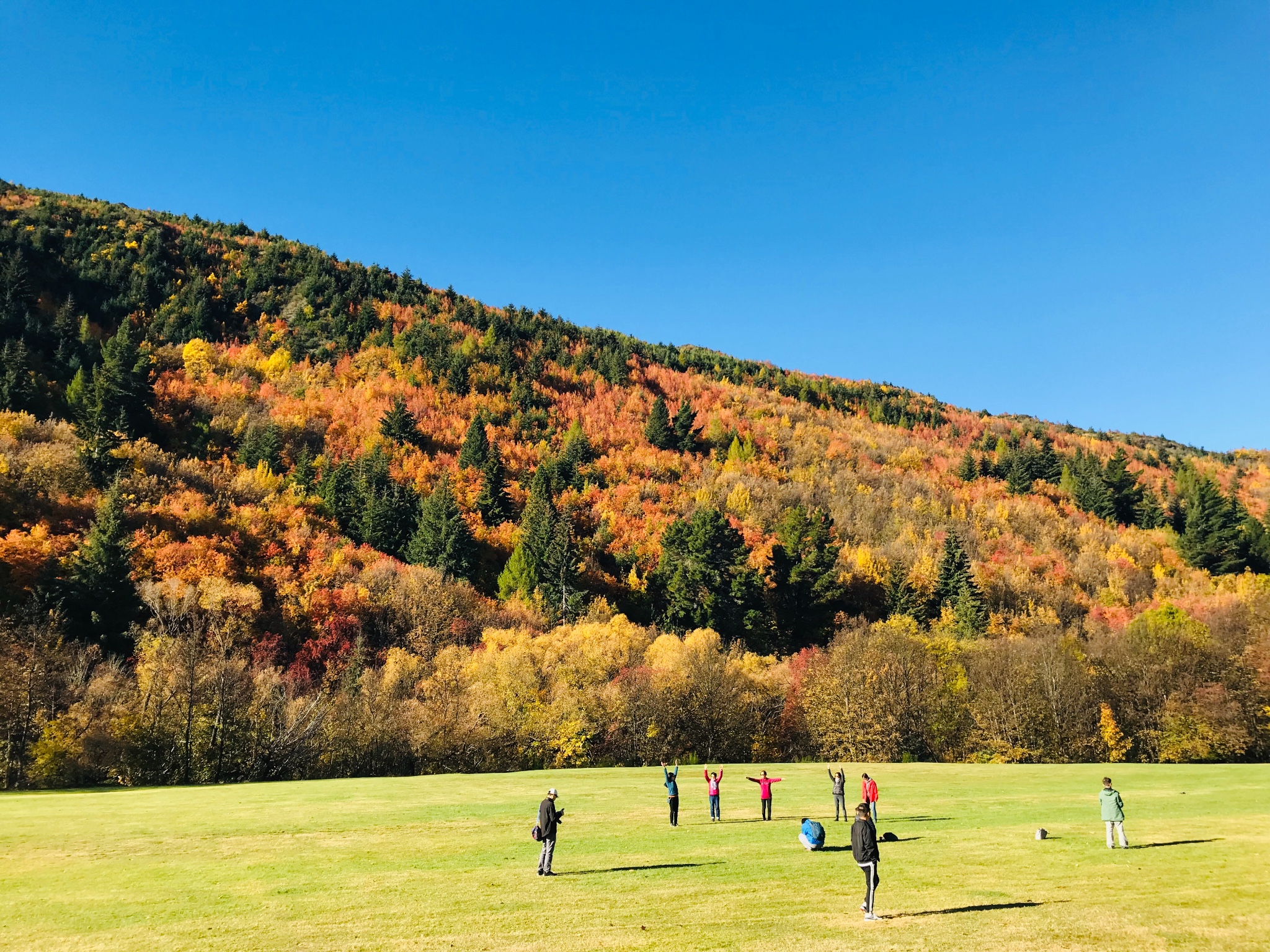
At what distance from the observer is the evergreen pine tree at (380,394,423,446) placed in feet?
Answer: 433

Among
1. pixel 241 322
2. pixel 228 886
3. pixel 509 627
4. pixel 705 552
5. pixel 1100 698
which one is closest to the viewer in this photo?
pixel 228 886

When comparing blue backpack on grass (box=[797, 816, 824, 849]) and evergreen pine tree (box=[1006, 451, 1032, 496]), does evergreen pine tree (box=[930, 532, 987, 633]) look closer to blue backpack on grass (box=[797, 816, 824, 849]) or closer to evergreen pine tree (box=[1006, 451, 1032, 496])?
evergreen pine tree (box=[1006, 451, 1032, 496])

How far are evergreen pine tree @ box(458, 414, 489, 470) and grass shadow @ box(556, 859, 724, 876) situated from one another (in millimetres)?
110293

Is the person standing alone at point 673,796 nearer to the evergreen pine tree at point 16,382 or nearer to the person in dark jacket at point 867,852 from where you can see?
the person in dark jacket at point 867,852

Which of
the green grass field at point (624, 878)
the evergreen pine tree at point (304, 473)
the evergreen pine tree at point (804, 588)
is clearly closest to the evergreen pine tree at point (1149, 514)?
Result: the evergreen pine tree at point (804, 588)

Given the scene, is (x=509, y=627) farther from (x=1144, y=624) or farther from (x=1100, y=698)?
(x=1144, y=624)

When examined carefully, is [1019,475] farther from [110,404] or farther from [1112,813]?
[110,404]

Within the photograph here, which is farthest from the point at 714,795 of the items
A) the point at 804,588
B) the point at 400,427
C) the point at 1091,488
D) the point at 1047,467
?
the point at 1047,467

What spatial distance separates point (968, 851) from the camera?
2009 centimetres

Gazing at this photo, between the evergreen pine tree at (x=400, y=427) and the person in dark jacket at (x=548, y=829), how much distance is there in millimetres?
120399

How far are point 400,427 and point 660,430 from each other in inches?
1904

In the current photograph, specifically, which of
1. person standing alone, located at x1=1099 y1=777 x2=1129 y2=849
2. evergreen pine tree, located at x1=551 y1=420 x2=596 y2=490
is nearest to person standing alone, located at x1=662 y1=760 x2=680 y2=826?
person standing alone, located at x1=1099 y1=777 x2=1129 y2=849

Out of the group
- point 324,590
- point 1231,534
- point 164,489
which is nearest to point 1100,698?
point 1231,534

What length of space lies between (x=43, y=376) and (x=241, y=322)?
167 ft
